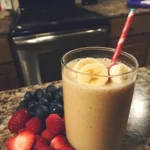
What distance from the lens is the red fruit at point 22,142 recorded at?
0.50 meters

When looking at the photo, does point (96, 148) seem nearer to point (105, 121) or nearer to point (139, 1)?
point (105, 121)

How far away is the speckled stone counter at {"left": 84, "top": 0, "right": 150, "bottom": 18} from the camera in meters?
1.64

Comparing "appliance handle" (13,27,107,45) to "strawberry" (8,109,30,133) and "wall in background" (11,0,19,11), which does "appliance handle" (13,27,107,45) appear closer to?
"wall in background" (11,0,19,11)

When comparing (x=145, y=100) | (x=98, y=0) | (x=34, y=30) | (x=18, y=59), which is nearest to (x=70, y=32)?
(x=34, y=30)

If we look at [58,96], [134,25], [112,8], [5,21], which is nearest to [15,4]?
[5,21]

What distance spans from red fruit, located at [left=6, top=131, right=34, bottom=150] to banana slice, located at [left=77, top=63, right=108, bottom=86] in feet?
0.61

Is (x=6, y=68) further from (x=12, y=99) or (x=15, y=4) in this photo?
(x=12, y=99)

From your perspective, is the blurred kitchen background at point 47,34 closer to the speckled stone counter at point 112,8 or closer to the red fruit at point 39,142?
the speckled stone counter at point 112,8

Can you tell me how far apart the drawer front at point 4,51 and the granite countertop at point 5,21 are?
0.05m

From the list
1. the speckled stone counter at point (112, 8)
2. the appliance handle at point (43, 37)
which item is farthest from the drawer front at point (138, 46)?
the appliance handle at point (43, 37)

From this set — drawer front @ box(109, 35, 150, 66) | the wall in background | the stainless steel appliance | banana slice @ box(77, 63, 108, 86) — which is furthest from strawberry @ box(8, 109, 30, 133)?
the wall in background

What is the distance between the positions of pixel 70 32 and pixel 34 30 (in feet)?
0.78

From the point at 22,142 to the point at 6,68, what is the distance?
1.16 metres

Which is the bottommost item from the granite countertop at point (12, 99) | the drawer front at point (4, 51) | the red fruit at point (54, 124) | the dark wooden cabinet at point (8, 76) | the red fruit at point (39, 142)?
the dark wooden cabinet at point (8, 76)
